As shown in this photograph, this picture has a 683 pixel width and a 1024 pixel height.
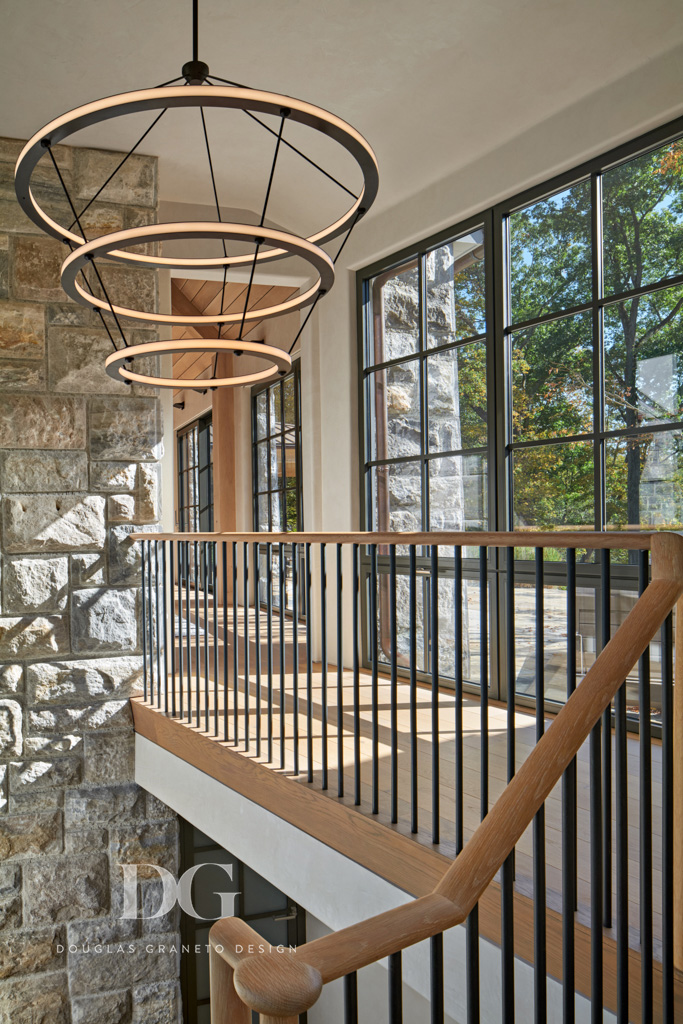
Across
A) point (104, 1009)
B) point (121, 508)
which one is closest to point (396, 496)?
point (121, 508)

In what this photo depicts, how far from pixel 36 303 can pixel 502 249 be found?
2.48 m

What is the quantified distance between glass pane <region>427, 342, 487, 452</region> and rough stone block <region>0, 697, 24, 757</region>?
2687 millimetres

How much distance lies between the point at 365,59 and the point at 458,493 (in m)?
2.20

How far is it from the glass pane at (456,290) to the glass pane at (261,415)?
3.87m

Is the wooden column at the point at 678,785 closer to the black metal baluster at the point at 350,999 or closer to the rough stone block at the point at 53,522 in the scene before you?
the black metal baluster at the point at 350,999

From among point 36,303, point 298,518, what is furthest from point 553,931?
point 298,518

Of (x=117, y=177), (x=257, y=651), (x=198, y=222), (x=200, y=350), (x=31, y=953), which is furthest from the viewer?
(x=117, y=177)

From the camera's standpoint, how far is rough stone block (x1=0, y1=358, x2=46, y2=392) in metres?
4.25

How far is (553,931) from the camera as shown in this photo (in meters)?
1.88

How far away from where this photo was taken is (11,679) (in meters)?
4.22

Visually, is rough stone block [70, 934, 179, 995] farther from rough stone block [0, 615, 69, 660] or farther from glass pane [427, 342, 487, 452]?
glass pane [427, 342, 487, 452]

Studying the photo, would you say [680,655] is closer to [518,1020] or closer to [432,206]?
[518,1020]

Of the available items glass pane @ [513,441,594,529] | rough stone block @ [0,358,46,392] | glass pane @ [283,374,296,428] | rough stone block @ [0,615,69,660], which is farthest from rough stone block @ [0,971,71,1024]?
glass pane @ [283,374,296,428]

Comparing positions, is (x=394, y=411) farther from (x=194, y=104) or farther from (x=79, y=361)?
(x=194, y=104)
